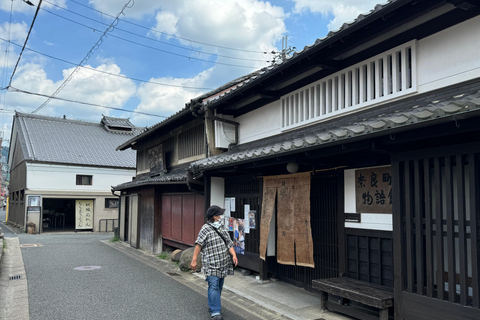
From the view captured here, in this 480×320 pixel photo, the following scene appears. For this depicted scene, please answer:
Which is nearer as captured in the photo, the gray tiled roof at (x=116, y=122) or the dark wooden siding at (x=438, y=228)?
the dark wooden siding at (x=438, y=228)

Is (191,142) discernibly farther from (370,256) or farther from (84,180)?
(84,180)

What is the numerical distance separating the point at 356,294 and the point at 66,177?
29.1 meters

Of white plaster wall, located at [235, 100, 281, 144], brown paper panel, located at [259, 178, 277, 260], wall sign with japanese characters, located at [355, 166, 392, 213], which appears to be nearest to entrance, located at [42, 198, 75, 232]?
white plaster wall, located at [235, 100, 281, 144]

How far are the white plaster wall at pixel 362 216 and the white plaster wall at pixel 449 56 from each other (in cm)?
210

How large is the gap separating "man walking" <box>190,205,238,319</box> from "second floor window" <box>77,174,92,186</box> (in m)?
27.3

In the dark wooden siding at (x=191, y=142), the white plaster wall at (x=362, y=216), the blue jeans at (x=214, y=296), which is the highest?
the dark wooden siding at (x=191, y=142)

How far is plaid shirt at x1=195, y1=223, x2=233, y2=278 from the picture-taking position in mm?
6676

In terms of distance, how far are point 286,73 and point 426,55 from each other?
3.31 metres

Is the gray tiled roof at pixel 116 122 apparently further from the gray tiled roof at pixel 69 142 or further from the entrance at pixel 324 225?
the entrance at pixel 324 225

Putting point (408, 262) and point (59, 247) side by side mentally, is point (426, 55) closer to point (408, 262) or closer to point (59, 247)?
point (408, 262)

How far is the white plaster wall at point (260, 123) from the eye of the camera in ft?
34.0

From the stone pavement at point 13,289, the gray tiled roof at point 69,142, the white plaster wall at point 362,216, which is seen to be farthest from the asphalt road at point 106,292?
the gray tiled roof at point 69,142

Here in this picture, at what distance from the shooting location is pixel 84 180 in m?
31.3

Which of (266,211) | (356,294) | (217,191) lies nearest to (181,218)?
(217,191)
